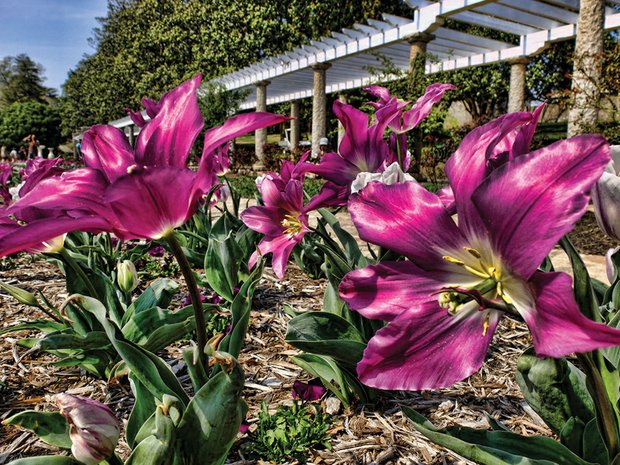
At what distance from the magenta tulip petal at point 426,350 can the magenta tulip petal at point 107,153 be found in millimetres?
522

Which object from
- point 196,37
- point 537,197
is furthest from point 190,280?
point 196,37

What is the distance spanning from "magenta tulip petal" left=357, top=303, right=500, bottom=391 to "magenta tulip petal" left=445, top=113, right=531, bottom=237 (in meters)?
0.14

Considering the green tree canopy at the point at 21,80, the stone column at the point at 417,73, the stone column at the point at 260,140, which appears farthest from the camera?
the green tree canopy at the point at 21,80

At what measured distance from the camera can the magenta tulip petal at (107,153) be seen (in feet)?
2.80

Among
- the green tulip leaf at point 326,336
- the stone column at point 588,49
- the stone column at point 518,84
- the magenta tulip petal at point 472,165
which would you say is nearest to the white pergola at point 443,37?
the stone column at point 518,84

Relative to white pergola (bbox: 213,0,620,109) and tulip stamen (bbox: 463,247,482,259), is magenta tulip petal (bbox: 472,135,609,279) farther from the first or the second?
white pergola (bbox: 213,0,620,109)

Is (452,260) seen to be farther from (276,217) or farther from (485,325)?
(276,217)

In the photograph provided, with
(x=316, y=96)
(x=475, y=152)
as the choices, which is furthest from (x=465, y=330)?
(x=316, y=96)

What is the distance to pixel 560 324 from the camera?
589mm

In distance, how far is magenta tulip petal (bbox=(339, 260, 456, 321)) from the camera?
791 mm

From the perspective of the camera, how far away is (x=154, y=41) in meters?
29.4

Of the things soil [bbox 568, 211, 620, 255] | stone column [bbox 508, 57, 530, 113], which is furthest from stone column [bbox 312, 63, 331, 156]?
soil [bbox 568, 211, 620, 255]

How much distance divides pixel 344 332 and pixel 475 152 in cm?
93

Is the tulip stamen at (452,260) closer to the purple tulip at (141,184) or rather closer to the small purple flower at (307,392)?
the purple tulip at (141,184)
